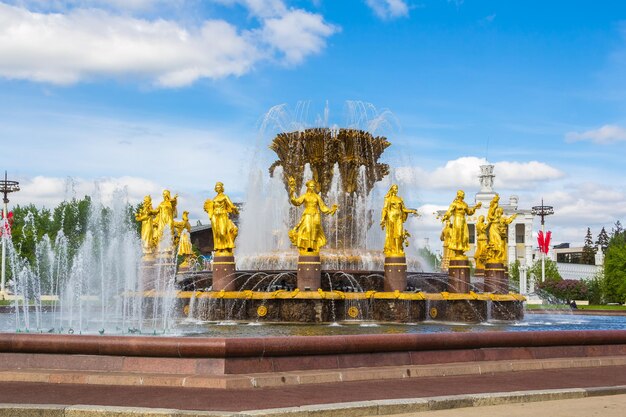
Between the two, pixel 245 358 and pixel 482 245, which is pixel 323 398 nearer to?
pixel 245 358

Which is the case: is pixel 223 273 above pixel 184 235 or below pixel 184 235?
below

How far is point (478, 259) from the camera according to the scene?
2711cm

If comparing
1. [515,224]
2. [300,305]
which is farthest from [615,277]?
[300,305]

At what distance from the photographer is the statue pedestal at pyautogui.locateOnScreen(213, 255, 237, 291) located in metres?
21.2

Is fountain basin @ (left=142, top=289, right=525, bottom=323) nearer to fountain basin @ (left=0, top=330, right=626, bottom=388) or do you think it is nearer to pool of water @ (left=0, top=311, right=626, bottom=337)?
pool of water @ (left=0, top=311, right=626, bottom=337)

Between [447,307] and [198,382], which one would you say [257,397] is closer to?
[198,382]

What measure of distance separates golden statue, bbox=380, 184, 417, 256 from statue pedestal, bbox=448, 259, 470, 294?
2.27 metres

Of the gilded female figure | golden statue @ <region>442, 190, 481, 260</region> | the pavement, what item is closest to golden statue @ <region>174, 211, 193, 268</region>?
the gilded female figure

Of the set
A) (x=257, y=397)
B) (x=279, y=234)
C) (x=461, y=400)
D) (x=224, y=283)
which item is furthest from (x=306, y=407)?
(x=279, y=234)

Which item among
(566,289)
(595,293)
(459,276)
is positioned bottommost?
(595,293)

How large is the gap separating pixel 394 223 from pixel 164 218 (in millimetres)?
7617

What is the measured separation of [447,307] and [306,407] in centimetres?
1323

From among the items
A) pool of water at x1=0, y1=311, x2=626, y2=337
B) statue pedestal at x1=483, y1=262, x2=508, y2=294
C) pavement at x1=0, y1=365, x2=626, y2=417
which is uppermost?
statue pedestal at x1=483, y1=262, x2=508, y2=294

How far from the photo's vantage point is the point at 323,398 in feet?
32.6
